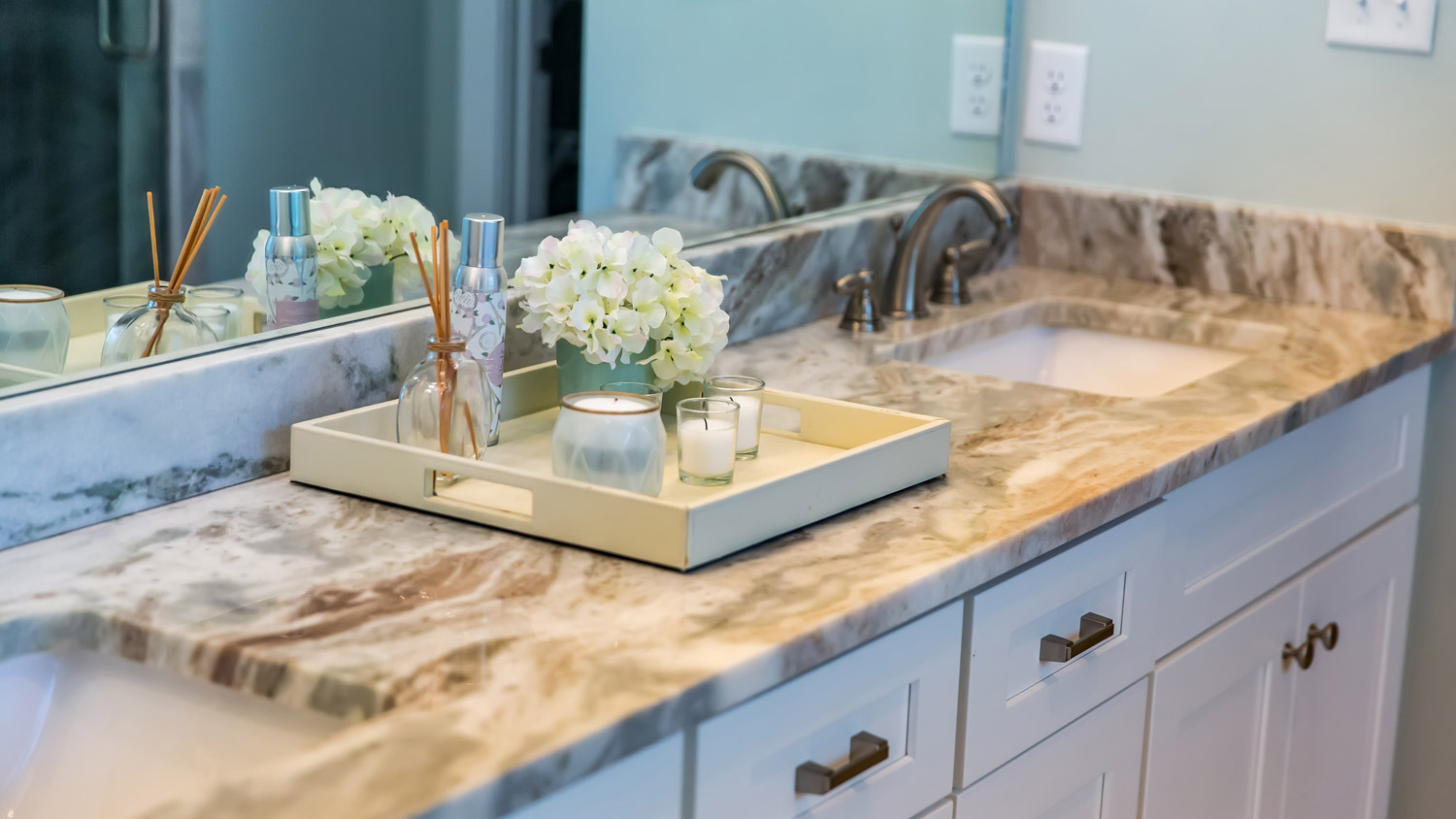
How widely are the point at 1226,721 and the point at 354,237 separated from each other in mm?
970

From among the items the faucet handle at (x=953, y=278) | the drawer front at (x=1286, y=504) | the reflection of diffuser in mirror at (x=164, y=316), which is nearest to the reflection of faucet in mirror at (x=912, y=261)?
the faucet handle at (x=953, y=278)

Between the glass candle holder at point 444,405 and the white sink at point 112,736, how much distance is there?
294mm

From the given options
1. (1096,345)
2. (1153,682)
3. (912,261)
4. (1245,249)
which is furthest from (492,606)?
(1245,249)

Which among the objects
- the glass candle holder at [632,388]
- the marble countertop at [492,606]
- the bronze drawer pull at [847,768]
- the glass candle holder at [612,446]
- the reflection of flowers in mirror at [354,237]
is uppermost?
the reflection of flowers in mirror at [354,237]

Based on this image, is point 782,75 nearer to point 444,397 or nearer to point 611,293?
point 611,293

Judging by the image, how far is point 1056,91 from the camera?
2055 millimetres

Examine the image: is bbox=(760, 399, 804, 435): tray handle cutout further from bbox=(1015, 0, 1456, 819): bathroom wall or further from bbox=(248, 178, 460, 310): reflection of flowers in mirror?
bbox=(1015, 0, 1456, 819): bathroom wall

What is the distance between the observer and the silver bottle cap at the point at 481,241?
3.84ft

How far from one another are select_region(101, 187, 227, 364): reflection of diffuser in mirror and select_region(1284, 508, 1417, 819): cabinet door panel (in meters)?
1.17

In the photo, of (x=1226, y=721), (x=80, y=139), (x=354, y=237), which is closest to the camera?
(x=80, y=139)

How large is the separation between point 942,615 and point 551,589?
0.90ft

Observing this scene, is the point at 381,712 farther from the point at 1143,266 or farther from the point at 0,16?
the point at 1143,266

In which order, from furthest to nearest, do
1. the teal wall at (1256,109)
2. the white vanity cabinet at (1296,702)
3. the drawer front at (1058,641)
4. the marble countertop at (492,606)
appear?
1. the teal wall at (1256,109)
2. the white vanity cabinet at (1296,702)
3. the drawer front at (1058,641)
4. the marble countertop at (492,606)

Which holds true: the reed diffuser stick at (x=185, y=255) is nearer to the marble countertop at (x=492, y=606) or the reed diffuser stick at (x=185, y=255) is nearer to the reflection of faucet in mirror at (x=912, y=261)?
the marble countertop at (x=492, y=606)
